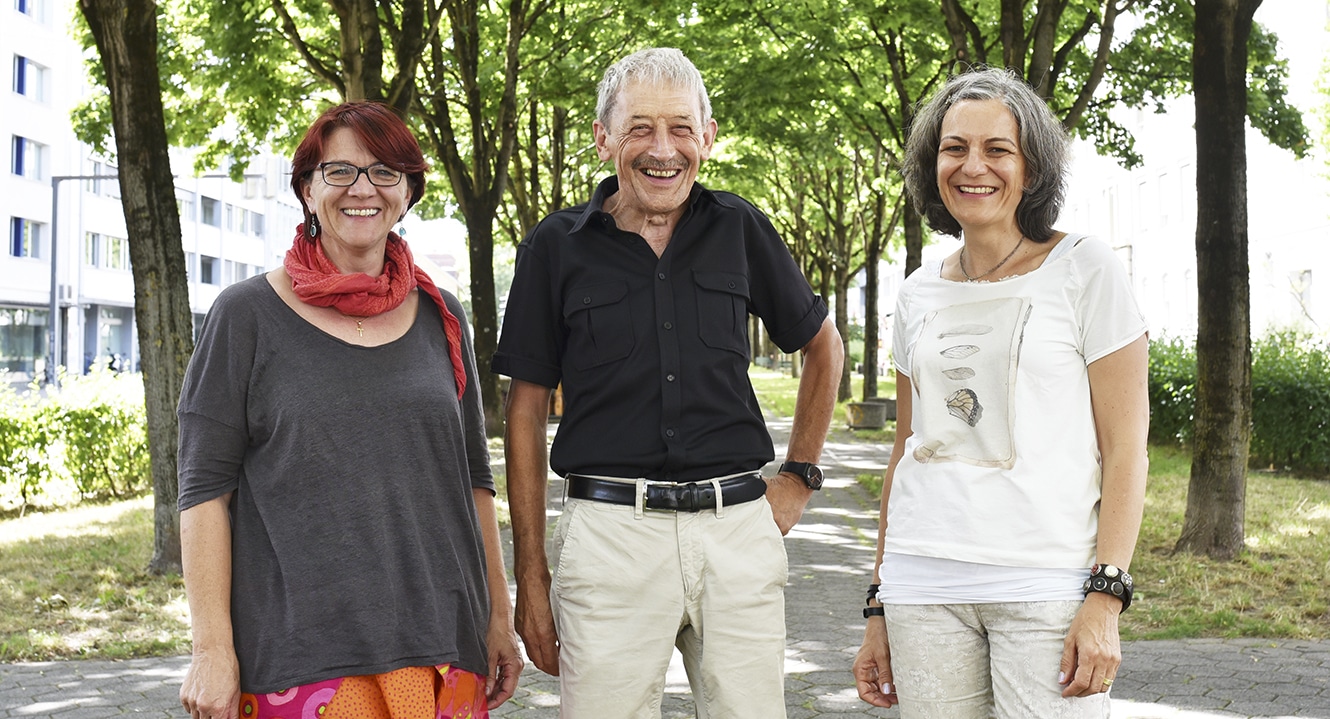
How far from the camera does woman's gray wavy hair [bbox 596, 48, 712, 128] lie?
11.1ft

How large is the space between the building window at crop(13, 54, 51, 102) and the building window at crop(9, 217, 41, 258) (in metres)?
4.90

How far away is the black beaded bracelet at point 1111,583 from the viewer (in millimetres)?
2719

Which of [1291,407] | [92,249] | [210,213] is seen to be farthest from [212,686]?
[210,213]

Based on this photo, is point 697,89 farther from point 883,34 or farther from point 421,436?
point 883,34

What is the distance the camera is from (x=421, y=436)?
3018 mm

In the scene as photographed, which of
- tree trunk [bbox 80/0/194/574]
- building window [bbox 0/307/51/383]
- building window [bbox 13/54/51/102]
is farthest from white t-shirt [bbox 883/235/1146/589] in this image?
building window [bbox 13/54/51/102]

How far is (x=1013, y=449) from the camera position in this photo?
2.83 meters

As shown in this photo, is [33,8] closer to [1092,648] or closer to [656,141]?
[656,141]

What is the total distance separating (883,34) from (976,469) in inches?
562

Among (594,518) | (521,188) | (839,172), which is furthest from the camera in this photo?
(839,172)

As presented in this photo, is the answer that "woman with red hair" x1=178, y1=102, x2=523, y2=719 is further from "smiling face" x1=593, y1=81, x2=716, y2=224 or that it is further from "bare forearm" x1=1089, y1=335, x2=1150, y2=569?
"bare forearm" x1=1089, y1=335, x2=1150, y2=569

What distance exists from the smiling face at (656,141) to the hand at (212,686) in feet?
5.07

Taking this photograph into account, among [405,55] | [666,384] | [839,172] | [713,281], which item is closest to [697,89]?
[713,281]

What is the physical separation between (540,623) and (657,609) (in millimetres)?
350
